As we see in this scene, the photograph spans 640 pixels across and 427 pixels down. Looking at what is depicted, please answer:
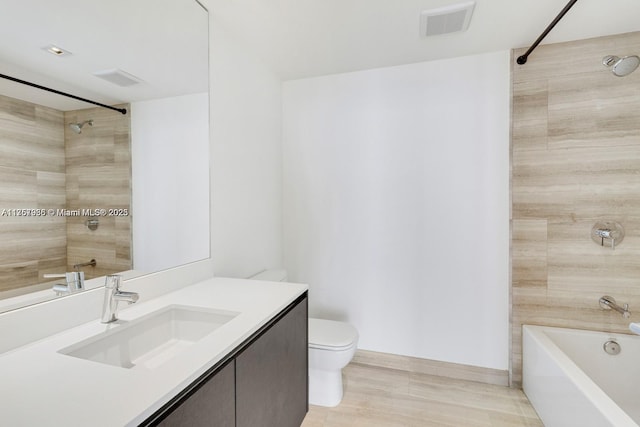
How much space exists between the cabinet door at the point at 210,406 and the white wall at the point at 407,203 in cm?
165

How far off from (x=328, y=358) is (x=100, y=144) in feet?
5.33

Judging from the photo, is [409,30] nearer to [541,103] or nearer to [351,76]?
[351,76]

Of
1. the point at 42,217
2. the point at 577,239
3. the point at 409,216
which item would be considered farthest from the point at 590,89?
the point at 42,217

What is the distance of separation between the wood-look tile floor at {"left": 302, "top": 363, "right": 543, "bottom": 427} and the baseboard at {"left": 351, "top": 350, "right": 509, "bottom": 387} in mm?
39

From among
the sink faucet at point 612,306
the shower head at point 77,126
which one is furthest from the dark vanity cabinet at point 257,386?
the sink faucet at point 612,306

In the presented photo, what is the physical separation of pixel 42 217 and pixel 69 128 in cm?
32

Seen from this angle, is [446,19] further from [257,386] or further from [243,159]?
[257,386]

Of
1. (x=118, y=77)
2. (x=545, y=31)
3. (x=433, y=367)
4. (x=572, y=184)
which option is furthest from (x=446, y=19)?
(x=433, y=367)

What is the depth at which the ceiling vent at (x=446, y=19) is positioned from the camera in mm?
1627

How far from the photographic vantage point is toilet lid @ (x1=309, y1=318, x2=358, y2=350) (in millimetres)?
1803

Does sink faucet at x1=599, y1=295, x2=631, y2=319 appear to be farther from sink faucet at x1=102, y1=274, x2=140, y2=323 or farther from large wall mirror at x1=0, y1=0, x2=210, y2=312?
sink faucet at x1=102, y1=274, x2=140, y2=323

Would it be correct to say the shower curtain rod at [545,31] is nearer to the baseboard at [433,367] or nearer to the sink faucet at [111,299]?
the baseboard at [433,367]

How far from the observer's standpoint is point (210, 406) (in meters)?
0.80

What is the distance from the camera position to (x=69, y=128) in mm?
1032
